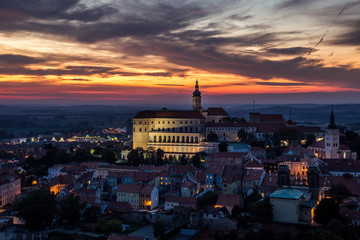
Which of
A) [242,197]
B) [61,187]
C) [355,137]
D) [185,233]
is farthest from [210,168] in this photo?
[355,137]

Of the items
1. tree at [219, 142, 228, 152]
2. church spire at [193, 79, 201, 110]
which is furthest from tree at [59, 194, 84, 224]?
church spire at [193, 79, 201, 110]

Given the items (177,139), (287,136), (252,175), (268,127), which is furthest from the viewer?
(177,139)

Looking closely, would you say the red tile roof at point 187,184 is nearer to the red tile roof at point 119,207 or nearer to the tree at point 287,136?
the red tile roof at point 119,207

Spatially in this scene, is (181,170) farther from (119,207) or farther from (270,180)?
(270,180)

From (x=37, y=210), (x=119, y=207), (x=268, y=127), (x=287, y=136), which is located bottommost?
(x=119, y=207)

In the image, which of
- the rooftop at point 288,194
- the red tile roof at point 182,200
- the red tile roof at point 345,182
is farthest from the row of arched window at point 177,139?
the rooftop at point 288,194

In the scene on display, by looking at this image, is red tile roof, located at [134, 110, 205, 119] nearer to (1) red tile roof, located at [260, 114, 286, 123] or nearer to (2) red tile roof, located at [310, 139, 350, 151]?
(1) red tile roof, located at [260, 114, 286, 123]

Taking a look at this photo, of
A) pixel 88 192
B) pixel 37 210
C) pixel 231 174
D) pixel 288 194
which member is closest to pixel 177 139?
pixel 231 174
